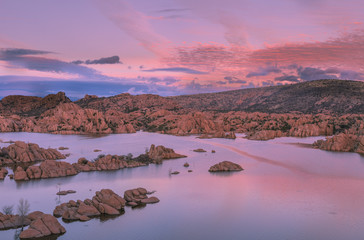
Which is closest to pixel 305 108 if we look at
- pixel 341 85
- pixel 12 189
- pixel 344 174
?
pixel 341 85

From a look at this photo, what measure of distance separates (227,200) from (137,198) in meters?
9.21

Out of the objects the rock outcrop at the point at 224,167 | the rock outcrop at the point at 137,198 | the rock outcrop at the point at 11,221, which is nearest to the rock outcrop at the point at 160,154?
the rock outcrop at the point at 224,167

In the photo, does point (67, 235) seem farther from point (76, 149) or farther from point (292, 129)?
point (292, 129)

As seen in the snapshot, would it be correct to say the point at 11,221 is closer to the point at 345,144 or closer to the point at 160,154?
the point at 160,154

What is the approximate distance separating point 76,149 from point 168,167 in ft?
90.8

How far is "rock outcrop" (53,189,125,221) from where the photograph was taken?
28109 mm

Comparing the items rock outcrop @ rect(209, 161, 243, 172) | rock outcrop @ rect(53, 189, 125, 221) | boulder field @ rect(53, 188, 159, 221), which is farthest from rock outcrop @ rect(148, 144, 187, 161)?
rock outcrop @ rect(53, 189, 125, 221)

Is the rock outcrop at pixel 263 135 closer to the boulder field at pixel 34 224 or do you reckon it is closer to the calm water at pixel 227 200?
the calm water at pixel 227 200

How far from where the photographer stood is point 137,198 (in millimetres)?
33875

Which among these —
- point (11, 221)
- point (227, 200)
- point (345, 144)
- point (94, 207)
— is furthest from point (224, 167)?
point (345, 144)

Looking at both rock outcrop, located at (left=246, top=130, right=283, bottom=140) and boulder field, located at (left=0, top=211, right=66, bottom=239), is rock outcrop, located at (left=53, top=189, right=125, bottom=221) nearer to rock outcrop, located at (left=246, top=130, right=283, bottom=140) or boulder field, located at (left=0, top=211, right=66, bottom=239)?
boulder field, located at (left=0, top=211, right=66, bottom=239)

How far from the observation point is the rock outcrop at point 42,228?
24438 mm

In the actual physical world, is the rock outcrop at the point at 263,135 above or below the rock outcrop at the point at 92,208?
above

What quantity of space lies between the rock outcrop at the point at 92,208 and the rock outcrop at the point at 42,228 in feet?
7.90
